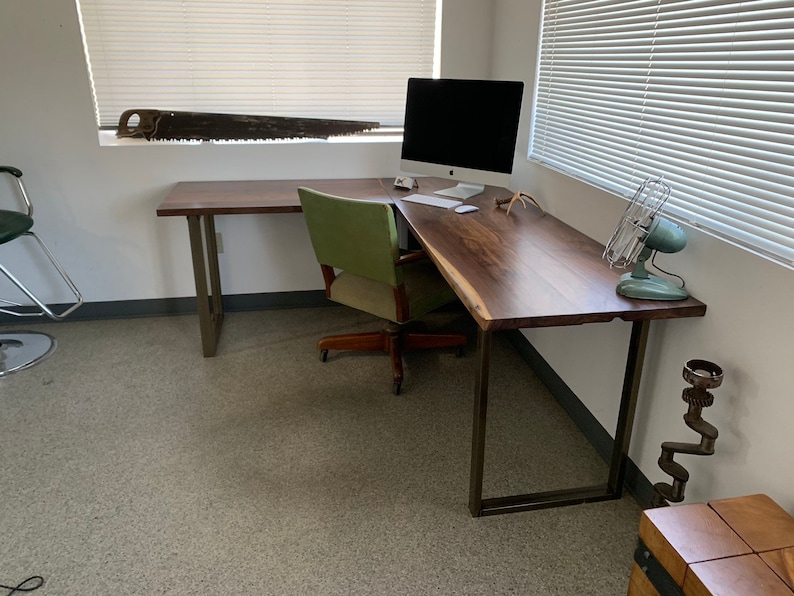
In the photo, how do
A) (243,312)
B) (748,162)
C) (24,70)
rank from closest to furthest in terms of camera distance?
(748,162)
(24,70)
(243,312)

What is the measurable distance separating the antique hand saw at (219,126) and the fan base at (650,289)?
2036 mm

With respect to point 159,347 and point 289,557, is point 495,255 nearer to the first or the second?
point 289,557

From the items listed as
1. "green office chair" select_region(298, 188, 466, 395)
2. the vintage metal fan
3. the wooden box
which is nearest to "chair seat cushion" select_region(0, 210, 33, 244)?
"green office chair" select_region(298, 188, 466, 395)

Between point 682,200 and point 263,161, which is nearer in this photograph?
point 682,200

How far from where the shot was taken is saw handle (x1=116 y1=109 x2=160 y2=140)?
3.02m

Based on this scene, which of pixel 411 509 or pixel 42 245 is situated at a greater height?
pixel 42 245

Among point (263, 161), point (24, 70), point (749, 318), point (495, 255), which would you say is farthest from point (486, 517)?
point (24, 70)

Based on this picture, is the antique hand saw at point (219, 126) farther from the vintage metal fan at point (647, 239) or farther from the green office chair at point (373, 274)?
the vintage metal fan at point (647, 239)

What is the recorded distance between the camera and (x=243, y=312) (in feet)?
11.3

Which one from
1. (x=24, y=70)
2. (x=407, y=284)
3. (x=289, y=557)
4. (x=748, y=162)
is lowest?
(x=289, y=557)

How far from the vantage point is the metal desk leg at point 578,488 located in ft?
5.86

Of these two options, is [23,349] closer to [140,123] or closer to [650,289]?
[140,123]

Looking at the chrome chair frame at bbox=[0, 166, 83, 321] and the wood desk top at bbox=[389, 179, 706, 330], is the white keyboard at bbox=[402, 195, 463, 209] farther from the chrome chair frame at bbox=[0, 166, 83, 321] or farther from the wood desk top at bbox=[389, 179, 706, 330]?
the chrome chair frame at bbox=[0, 166, 83, 321]

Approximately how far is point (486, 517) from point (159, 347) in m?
1.90
